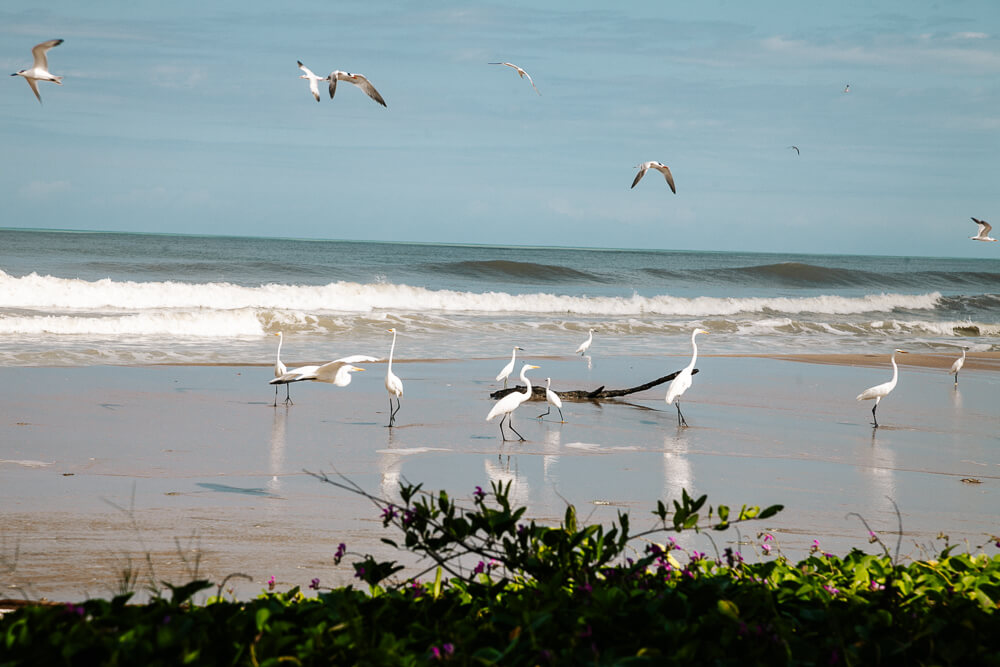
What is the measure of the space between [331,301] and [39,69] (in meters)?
16.7

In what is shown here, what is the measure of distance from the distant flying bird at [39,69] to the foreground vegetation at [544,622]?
35.0 feet

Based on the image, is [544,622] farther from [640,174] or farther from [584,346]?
[584,346]

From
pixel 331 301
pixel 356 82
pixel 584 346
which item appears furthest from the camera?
pixel 331 301

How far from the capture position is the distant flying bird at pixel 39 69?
37.0 feet

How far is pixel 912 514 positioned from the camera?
543cm

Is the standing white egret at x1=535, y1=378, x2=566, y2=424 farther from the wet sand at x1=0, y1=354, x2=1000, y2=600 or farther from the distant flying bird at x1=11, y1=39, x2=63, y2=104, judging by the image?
the distant flying bird at x1=11, y1=39, x2=63, y2=104

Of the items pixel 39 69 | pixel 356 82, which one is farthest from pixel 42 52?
pixel 356 82

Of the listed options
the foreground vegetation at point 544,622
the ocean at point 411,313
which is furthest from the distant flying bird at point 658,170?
the foreground vegetation at point 544,622

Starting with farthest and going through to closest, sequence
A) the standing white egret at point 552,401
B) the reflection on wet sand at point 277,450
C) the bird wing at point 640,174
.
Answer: the bird wing at point 640,174 → the standing white egret at point 552,401 → the reflection on wet sand at point 277,450

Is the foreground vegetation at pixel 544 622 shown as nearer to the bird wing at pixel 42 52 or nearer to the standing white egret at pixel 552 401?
the standing white egret at pixel 552 401

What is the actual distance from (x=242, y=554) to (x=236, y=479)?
1.85 meters

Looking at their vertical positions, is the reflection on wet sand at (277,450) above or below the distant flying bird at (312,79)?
below

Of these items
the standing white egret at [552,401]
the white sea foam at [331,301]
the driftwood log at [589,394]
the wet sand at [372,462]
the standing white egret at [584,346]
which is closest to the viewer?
the wet sand at [372,462]

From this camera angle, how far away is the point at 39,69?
456 inches
